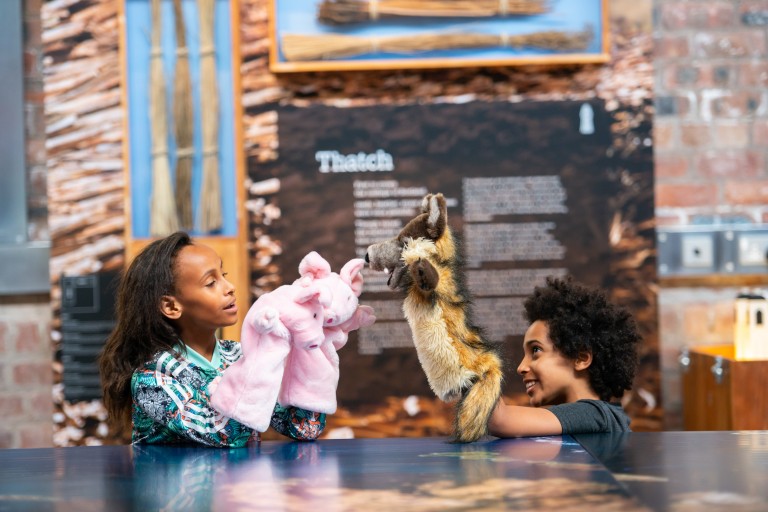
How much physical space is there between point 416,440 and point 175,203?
6.19ft

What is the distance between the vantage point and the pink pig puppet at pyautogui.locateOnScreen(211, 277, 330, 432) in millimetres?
1608

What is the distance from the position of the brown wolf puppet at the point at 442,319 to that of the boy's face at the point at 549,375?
0.31 metres

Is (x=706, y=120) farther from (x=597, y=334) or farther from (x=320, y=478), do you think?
(x=320, y=478)

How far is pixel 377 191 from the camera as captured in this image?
336cm

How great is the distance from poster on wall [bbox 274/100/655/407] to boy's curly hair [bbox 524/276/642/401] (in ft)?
4.20

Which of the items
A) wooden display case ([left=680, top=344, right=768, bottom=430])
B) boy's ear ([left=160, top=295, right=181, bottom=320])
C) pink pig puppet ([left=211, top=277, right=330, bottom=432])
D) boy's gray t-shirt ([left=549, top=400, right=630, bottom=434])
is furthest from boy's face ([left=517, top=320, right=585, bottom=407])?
wooden display case ([left=680, top=344, right=768, bottom=430])

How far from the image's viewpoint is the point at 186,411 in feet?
5.67

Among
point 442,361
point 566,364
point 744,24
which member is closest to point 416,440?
point 442,361

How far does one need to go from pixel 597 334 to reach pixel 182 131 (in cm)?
193

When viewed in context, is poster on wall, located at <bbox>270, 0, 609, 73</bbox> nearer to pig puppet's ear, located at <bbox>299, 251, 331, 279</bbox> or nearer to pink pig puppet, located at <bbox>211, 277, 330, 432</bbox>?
Result: pig puppet's ear, located at <bbox>299, 251, 331, 279</bbox>

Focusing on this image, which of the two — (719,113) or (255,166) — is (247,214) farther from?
(719,113)

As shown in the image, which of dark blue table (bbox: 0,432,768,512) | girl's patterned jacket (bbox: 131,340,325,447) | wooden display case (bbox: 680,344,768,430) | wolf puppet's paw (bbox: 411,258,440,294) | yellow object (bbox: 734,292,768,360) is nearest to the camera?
dark blue table (bbox: 0,432,768,512)

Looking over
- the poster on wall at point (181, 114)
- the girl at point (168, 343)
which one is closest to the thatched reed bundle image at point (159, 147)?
the poster on wall at point (181, 114)

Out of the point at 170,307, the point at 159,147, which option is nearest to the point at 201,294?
the point at 170,307
